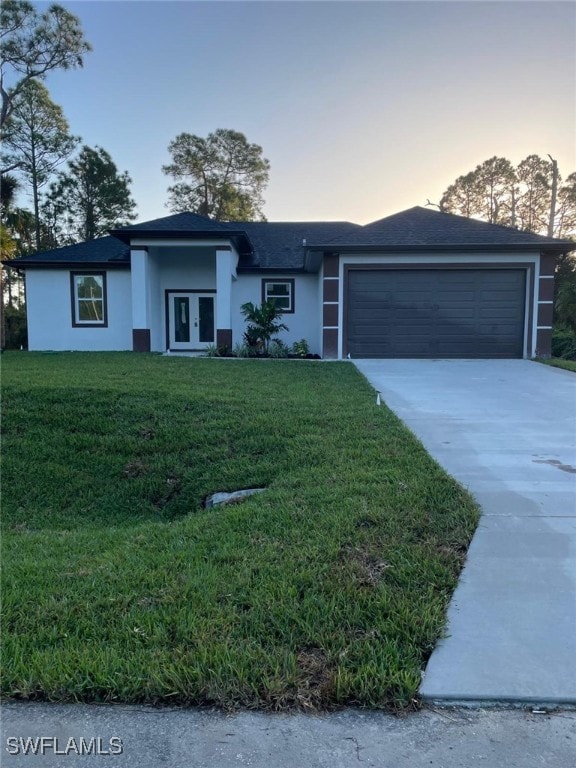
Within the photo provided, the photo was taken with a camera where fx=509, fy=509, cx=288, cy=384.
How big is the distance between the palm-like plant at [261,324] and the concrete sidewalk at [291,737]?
13982mm

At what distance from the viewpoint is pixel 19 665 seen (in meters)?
2.26

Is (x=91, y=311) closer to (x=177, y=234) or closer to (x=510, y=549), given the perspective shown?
(x=177, y=234)

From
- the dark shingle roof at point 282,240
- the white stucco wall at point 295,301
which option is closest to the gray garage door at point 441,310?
the dark shingle roof at point 282,240

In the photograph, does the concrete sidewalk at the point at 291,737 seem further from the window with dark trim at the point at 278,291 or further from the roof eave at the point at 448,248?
the window with dark trim at the point at 278,291

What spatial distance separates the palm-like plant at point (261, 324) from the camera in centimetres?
1566

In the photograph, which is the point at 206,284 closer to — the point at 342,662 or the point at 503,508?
the point at 503,508

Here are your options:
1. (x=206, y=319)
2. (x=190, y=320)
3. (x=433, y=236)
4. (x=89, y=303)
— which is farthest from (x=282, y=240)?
(x=89, y=303)

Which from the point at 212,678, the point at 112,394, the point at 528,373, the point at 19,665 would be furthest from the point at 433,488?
the point at 528,373

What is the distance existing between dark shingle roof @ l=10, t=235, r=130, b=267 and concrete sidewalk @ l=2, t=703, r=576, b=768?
54.9ft

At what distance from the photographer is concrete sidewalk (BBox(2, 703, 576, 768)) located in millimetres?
1811

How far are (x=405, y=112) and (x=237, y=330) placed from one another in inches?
332

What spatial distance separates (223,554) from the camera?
3.25m

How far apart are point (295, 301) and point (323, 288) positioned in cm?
333

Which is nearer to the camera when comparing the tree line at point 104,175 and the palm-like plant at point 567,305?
the palm-like plant at point 567,305
